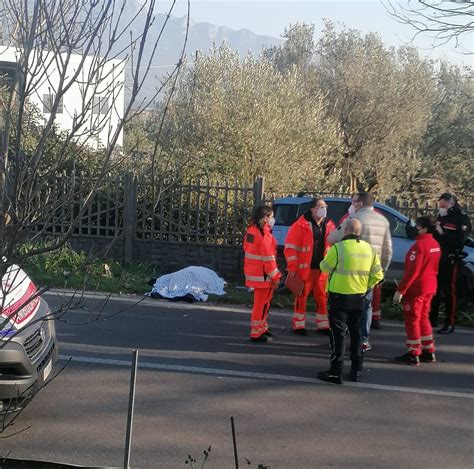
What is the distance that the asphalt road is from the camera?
6023 millimetres

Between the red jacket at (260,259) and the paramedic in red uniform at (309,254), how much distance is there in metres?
0.46

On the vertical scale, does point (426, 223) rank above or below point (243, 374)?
above

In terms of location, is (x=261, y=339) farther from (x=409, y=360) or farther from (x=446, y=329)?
(x=446, y=329)

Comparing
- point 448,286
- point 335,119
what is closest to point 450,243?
point 448,286

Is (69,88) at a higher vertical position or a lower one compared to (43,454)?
higher

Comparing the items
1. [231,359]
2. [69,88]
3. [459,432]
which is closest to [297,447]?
[459,432]

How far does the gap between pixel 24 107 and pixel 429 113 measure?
27.4 meters

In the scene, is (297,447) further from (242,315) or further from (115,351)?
(242,315)

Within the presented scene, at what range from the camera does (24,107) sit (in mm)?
2969

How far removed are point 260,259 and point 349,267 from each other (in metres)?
1.80

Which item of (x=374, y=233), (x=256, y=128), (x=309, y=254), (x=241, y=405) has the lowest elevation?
(x=241, y=405)

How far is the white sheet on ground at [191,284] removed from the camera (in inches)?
498

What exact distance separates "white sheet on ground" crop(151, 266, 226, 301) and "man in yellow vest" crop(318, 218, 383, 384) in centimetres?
495

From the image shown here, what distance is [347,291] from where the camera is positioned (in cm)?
781
